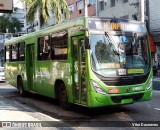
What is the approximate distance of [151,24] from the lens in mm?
30703

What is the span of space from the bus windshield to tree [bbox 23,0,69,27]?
22.7 m

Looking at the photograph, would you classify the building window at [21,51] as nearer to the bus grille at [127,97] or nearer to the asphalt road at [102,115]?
the asphalt road at [102,115]

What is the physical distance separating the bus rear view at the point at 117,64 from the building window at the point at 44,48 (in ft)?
10.3

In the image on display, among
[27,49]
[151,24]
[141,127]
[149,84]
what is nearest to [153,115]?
[149,84]

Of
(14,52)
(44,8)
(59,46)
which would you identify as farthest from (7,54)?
(44,8)

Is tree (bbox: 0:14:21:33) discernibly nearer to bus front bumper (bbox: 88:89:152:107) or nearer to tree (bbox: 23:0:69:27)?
tree (bbox: 23:0:69:27)

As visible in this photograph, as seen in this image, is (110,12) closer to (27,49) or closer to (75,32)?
(27,49)

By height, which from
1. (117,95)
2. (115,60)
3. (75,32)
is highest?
(75,32)

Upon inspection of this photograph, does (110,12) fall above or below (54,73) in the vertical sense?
above

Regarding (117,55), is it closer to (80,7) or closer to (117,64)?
(117,64)

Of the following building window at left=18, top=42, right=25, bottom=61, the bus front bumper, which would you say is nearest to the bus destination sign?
the bus front bumper

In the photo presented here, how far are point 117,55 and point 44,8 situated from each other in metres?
23.2

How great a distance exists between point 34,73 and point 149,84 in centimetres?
548

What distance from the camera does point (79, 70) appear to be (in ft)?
33.2
